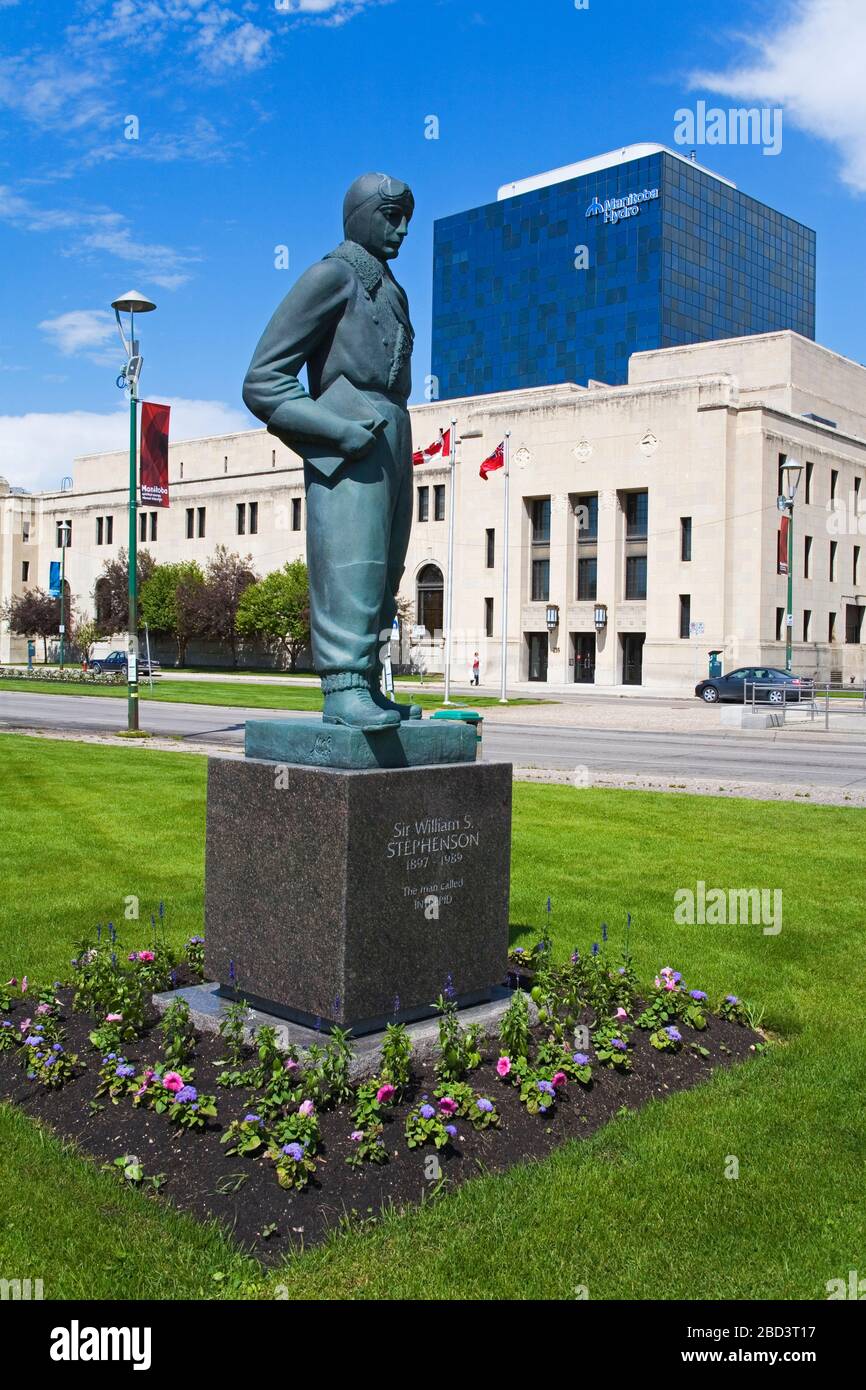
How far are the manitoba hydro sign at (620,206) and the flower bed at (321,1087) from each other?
11771cm

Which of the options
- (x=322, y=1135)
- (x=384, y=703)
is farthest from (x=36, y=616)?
(x=322, y=1135)

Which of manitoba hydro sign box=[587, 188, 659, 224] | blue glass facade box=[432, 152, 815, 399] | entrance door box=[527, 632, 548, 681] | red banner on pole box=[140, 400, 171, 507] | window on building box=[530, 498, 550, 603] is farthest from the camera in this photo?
blue glass facade box=[432, 152, 815, 399]

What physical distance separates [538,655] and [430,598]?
8633 mm

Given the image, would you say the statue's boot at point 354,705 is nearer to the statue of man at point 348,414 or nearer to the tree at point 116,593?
the statue of man at point 348,414

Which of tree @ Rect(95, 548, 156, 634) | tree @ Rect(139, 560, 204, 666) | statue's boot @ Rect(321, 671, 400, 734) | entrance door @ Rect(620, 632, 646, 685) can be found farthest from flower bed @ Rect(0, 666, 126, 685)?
statue's boot @ Rect(321, 671, 400, 734)

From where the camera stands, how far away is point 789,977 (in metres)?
7.42

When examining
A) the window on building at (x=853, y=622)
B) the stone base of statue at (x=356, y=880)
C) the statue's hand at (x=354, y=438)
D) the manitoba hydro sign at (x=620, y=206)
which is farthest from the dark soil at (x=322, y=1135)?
the manitoba hydro sign at (x=620, y=206)

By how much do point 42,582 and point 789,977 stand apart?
10331 centimetres

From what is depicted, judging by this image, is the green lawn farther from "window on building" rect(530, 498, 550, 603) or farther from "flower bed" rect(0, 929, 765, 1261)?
"window on building" rect(530, 498, 550, 603)

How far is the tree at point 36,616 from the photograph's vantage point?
93000 mm

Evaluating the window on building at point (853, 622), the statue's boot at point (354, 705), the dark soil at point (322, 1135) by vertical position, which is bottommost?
the dark soil at point (322, 1135)

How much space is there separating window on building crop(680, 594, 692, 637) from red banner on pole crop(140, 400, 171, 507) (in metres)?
40.8

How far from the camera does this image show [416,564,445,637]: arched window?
7081 cm

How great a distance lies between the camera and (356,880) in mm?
5543
